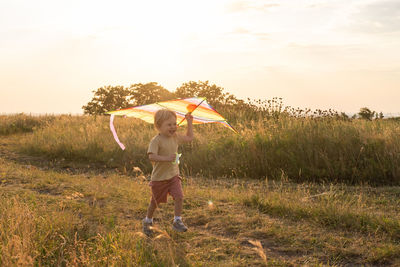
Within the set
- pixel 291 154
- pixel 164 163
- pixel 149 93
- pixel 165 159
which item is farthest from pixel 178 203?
pixel 149 93

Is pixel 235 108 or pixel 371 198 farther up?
pixel 235 108

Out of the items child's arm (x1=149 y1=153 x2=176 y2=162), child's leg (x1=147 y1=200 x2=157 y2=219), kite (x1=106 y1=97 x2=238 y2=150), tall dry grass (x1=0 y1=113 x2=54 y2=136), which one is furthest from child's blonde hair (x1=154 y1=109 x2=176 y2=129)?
tall dry grass (x1=0 y1=113 x2=54 y2=136)

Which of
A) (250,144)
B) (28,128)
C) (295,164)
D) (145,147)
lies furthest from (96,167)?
(28,128)

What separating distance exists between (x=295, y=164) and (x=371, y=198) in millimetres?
2550

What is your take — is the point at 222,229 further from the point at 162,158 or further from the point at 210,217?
the point at 162,158

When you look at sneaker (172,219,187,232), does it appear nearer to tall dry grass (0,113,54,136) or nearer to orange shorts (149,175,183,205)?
orange shorts (149,175,183,205)

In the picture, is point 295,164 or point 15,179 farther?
point 295,164

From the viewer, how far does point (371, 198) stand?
25.1 ft

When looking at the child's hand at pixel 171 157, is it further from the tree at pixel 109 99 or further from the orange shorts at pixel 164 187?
the tree at pixel 109 99

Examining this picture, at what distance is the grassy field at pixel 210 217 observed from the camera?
4496 millimetres

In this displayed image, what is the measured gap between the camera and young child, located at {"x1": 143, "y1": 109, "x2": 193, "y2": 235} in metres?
5.25

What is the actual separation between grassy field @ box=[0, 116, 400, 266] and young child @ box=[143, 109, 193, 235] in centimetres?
49

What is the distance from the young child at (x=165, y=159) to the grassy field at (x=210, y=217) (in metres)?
0.49

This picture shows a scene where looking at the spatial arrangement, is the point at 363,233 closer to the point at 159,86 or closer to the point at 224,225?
the point at 224,225
